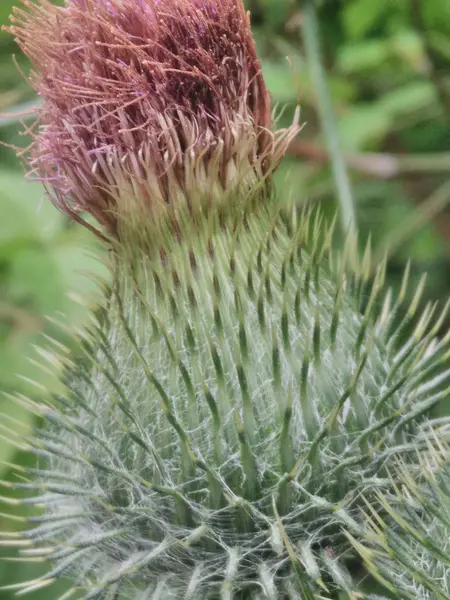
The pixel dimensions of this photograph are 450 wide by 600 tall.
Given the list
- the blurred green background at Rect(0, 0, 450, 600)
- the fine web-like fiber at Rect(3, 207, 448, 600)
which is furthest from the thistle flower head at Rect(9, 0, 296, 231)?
the blurred green background at Rect(0, 0, 450, 600)

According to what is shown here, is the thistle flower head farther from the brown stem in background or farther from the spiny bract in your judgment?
the brown stem in background

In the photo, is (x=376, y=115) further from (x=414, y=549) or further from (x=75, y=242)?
(x=414, y=549)

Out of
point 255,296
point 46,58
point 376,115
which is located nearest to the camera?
point 255,296

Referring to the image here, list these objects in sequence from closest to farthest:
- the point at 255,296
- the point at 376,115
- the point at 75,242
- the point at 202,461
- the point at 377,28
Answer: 1. the point at 202,461
2. the point at 255,296
3. the point at 75,242
4. the point at 376,115
5. the point at 377,28

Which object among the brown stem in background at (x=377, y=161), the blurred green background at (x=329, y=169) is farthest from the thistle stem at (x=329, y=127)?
the brown stem in background at (x=377, y=161)

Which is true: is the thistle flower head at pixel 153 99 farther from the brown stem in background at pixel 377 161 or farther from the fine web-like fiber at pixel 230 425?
the brown stem in background at pixel 377 161

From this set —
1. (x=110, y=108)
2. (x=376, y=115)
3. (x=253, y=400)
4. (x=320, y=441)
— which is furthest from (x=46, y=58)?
(x=376, y=115)

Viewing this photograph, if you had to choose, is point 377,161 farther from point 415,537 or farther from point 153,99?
point 415,537
